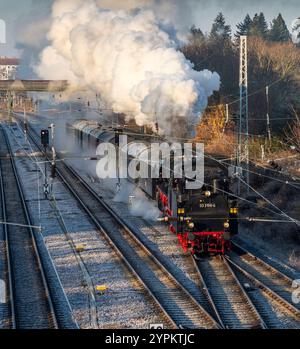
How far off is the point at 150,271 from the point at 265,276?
3639 mm

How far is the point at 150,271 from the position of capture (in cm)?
1912

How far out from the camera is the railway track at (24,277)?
14781mm

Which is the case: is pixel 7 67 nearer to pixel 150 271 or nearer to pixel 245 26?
pixel 245 26

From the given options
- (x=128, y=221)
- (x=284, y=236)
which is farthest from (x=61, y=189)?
(x=284, y=236)

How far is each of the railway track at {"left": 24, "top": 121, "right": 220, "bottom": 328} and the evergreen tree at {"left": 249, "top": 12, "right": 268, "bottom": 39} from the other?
53144 millimetres

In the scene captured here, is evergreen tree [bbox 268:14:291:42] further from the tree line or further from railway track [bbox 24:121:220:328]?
railway track [bbox 24:121:220:328]

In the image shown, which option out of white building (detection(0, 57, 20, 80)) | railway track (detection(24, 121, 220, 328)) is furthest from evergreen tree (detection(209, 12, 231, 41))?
railway track (detection(24, 121, 220, 328))

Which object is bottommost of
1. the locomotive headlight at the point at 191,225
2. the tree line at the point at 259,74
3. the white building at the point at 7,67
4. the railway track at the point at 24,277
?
the railway track at the point at 24,277

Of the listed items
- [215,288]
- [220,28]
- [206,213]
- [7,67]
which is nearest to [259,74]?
[220,28]

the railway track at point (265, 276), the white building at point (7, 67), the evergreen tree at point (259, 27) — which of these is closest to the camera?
the railway track at point (265, 276)

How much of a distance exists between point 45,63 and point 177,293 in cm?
5514

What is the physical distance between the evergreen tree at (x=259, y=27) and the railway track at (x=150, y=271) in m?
53.1

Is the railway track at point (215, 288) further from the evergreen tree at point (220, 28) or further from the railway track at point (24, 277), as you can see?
the evergreen tree at point (220, 28)

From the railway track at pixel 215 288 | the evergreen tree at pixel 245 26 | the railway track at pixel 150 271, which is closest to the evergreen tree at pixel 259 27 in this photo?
the evergreen tree at pixel 245 26
